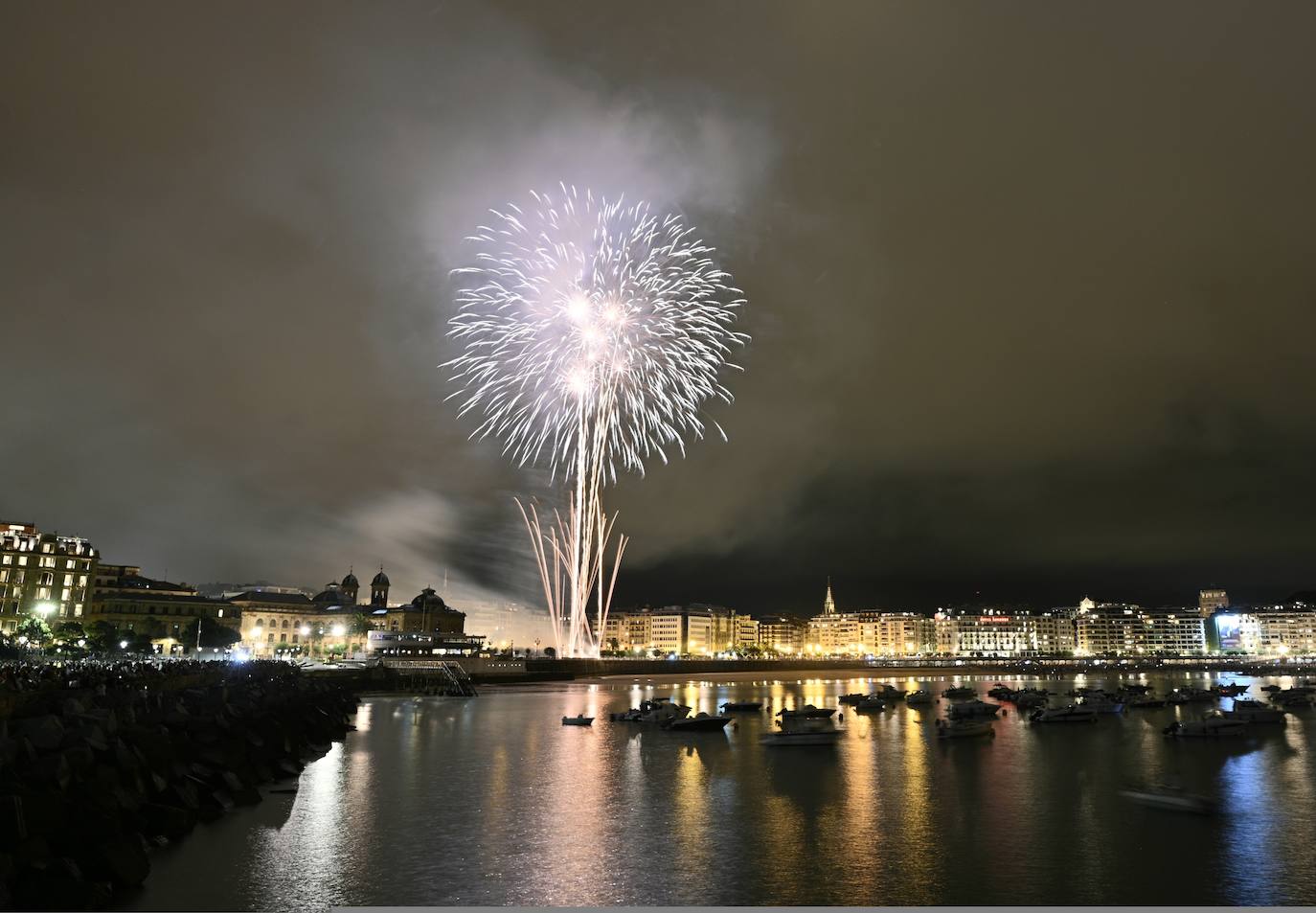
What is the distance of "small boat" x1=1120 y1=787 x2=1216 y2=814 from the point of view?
20.6 metres

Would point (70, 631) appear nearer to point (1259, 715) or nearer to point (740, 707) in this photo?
point (740, 707)

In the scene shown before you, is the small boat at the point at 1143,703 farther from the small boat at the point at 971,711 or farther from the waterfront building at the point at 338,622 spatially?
the waterfront building at the point at 338,622

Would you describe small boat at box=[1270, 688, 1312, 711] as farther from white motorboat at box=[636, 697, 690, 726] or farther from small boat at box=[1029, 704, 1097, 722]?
white motorboat at box=[636, 697, 690, 726]

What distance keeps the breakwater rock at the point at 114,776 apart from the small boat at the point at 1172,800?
2218 centimetres

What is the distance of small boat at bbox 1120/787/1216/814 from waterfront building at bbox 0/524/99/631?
108m

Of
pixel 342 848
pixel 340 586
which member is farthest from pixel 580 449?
pixel 340 586

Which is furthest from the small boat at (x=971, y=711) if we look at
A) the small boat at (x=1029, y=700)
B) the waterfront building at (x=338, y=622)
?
the waterfront building at (x=338, y=622)

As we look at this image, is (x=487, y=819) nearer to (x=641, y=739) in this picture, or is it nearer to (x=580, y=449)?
(x=641, y=739)

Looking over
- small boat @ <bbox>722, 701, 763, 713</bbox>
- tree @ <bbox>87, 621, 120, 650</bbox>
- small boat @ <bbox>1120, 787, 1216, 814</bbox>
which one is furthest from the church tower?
small boat @ <bbox>1120, 787, 1216, 814</bbox>

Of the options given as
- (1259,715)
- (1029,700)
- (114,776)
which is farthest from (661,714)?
(1259,715)

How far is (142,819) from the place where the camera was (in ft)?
54.7

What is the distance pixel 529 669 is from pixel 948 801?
245 ft

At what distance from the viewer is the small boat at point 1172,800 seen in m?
20.6

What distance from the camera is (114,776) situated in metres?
17.0
